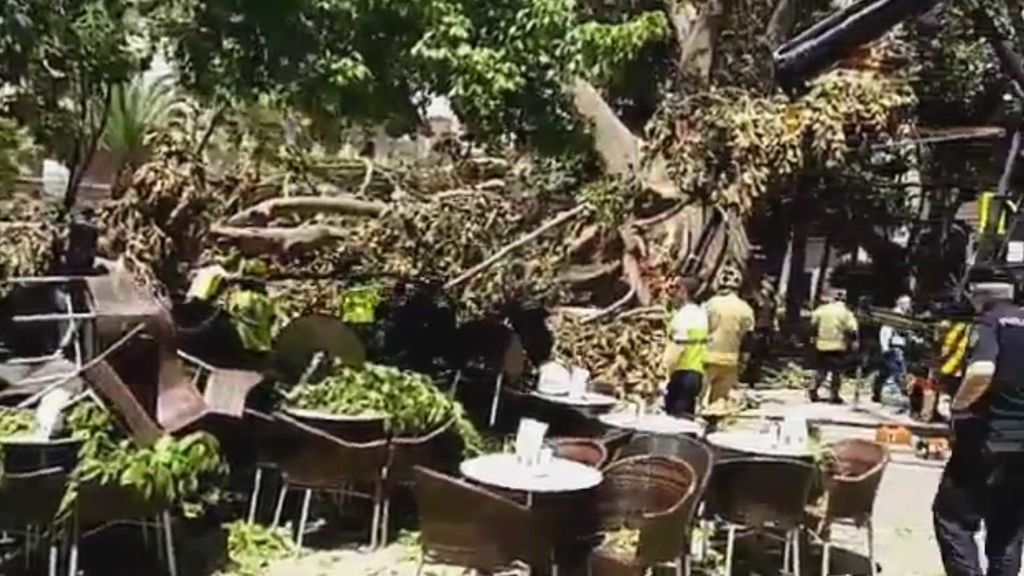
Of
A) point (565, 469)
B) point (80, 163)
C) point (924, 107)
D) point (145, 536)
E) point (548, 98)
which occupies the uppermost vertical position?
point (924, 107)

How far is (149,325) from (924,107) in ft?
54.3

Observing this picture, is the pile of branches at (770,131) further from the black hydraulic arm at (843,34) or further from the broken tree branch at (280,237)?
the broken tree branch at (280,237)

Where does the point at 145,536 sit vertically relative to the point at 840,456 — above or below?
below

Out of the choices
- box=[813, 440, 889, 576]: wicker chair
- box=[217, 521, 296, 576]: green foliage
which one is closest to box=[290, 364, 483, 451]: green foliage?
box=[217, 521, 296, 576]: green foliage

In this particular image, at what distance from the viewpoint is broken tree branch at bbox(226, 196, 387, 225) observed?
1590cm

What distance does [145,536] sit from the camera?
24.8ft

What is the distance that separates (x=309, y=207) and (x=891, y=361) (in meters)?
7.81

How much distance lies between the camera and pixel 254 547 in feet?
26.8

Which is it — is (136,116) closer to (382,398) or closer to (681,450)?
(382,398)

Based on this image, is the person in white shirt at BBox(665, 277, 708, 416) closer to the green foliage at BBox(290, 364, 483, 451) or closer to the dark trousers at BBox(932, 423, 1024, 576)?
the green foliage at BBox(290, 364, 483, 451)

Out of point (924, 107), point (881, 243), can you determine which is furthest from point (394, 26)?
point (881, 243)

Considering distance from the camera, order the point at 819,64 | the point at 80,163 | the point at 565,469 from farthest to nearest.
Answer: the point at 80,163 → the point at 819,64 → the point at 565,469

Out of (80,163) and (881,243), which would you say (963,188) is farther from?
(80,163)

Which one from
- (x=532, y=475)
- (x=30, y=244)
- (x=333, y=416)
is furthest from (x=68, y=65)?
(x=532, y=475)
